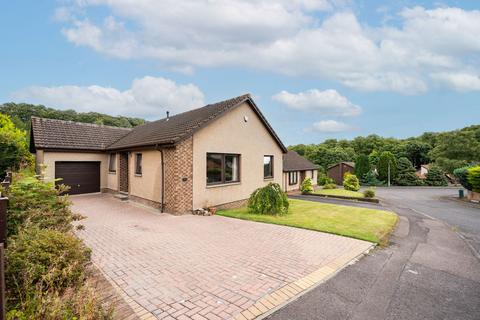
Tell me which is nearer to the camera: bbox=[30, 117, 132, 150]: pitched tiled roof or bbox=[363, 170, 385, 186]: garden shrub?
bbox=[30, 117, 132, 150]: pitched tiled roof

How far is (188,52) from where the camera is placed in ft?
49.5

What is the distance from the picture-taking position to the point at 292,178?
1086 inches

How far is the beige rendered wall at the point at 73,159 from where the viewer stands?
14484 mm

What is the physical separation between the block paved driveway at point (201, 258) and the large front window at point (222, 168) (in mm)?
2724

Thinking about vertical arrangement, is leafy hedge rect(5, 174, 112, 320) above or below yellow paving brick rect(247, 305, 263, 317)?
above

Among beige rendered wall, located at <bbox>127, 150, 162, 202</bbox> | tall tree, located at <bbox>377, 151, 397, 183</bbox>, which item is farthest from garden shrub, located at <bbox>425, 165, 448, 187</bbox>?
beige rendered wall, located at <bbox>127, 150, 162, 202</bbox>

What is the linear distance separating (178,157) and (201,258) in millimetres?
5661

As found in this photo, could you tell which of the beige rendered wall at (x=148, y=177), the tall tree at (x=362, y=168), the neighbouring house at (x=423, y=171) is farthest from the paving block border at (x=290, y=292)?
the neighbouring house at (x=423, y=171)

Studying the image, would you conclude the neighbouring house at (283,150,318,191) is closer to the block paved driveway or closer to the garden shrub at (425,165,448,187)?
the block paved driveway

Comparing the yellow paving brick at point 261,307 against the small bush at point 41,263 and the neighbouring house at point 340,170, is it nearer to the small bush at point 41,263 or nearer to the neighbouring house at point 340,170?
the small bush at point 41,263

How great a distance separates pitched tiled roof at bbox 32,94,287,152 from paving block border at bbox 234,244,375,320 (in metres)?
7.56

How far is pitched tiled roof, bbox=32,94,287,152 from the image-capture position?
38.1 feet

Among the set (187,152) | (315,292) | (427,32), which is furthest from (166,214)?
(427,32)

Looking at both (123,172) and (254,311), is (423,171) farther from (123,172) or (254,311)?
(254,311)
